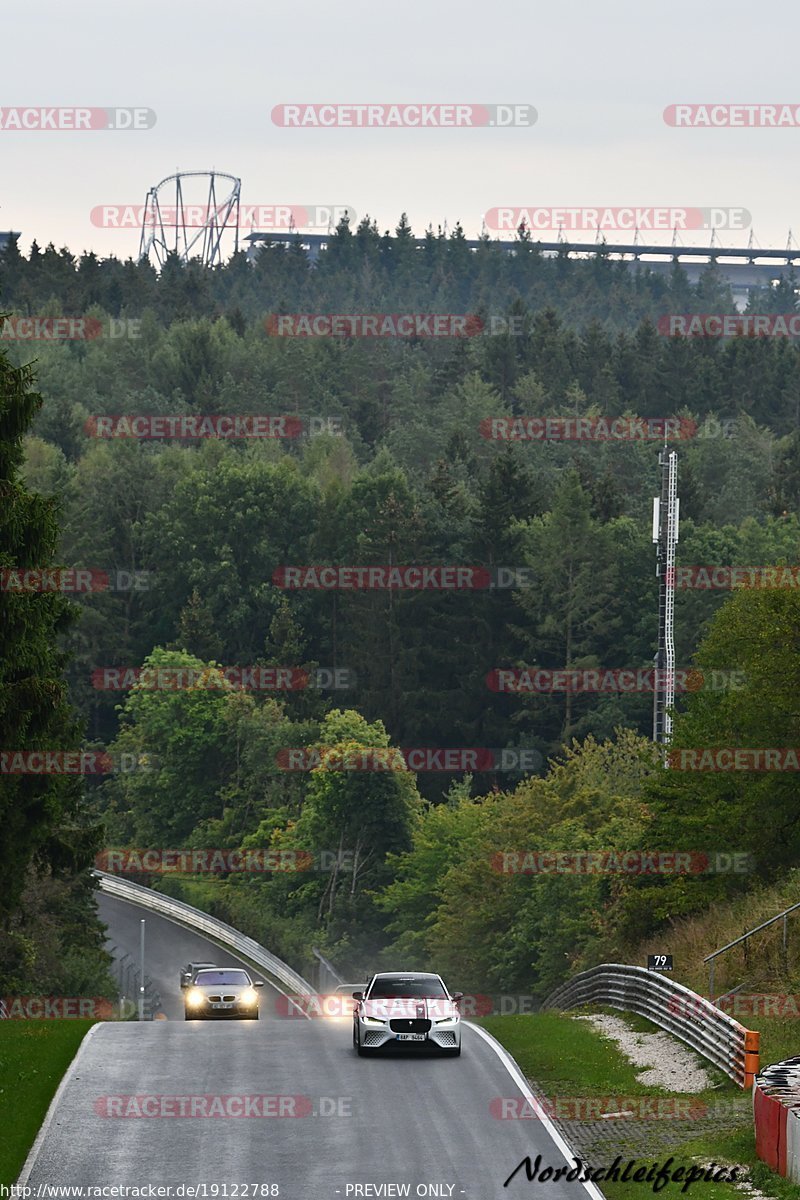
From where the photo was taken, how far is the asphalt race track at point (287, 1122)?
70.0ft

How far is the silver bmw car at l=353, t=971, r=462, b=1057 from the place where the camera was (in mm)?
29219

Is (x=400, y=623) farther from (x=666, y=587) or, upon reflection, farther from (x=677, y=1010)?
(x=677, y=1010)

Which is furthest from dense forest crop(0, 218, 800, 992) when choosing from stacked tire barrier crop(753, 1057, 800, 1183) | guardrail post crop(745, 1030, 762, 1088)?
stacked tire barrier crop(753, 1057, 800, 1183)

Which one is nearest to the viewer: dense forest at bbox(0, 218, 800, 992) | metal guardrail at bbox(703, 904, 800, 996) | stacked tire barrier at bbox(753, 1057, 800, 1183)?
stacked tire barrier at bbox(753, 1057, 800, 1183)

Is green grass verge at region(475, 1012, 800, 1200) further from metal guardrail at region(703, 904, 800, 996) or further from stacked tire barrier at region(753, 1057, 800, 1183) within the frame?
metal guardrail at region(703, 904, 800, 996)

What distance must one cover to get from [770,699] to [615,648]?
66744mm

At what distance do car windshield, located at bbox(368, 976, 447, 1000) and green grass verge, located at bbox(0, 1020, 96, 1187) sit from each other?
4.80 meters

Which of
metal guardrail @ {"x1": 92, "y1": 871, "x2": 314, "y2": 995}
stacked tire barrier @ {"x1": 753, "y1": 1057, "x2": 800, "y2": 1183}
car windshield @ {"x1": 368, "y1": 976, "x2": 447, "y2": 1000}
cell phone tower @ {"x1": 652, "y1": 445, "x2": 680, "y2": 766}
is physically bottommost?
metal guardrail @ {"x1": 92, "y1": 871, "x2": 314, "y2": 995}

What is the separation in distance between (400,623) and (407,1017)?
91085mm

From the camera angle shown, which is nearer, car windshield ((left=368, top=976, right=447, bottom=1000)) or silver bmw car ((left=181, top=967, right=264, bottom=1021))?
car windshield ((left=368, top=976, right=447, bottom=1000))

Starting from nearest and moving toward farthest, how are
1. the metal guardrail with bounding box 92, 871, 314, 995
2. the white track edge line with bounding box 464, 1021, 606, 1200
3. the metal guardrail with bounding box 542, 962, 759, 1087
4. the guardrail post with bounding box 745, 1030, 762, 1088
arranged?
the white track edge line with bounding box 464, 1021, 606, 1200 → the guardrail post with bounding box 745, 1030, 762, 1088 → the metal guardrail with bounding box 542, 962, 759, 1087 → the metal guardrail with bounding box 92, 871, 314, 995

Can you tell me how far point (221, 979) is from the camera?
40062 mm

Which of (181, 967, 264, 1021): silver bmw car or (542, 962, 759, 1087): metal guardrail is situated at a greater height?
(542, 962, 759, 1087): metal guardrail

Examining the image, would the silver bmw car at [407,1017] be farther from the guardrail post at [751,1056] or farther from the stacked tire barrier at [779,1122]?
the stacked tire barrier at [779,1122]
